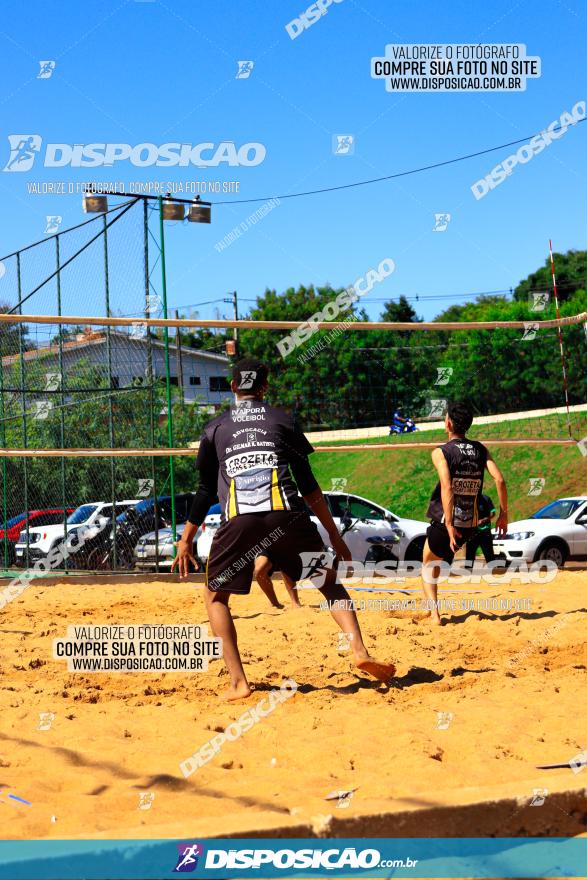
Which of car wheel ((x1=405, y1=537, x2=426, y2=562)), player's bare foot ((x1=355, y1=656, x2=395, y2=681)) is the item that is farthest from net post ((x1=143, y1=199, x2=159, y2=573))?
player's bare foot ((x1=355, y1=656, x2=395, y2=681))

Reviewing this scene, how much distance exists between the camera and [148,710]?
5344mm

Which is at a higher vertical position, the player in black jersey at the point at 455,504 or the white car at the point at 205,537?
the player in black jersey at the point at 455,504

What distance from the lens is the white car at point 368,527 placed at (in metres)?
15.4

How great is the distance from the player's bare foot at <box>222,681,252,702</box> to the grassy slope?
58.4 feet

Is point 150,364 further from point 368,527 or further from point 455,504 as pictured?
point 455,504

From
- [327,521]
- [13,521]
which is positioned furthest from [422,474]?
[327,521]

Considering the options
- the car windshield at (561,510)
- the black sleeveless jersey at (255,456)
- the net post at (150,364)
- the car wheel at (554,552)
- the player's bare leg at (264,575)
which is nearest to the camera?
the black sleeveless jersey at (255,456)

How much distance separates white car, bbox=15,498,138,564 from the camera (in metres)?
12.1

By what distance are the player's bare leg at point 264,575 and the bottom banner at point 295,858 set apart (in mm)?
4063

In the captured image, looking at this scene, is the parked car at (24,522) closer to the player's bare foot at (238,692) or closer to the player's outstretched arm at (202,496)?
the player's outstretched arm at (202,496)

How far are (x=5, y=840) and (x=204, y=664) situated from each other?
131 inches

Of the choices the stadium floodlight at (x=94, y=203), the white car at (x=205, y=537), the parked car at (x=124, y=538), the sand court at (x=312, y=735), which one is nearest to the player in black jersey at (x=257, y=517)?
the sand court at (x=312, y=735)

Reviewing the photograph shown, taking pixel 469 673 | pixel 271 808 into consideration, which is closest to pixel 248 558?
pixel 469 673

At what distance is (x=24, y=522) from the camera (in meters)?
12.6
